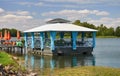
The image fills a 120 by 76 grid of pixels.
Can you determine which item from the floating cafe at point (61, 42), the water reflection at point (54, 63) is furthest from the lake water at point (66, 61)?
the floating cafe at point (61, 42)

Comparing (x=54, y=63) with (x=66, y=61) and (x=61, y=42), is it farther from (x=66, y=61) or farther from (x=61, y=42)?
(x=61, y=42)

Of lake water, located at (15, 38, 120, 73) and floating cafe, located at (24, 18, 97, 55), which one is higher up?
floating cafe, located at (24, 18, 97, 55)

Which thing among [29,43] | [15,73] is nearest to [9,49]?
[29,43]

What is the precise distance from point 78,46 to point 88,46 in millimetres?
1825

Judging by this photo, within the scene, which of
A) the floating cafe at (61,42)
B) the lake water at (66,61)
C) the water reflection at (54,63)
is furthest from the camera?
the floating cafe at (61,42)

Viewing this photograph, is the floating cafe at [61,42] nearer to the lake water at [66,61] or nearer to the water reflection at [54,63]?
the lake water at [66,61]

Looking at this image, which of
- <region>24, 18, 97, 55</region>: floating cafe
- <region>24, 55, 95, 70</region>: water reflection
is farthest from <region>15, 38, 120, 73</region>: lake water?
<region>24, 18, 97, 55</region>: floating cafe

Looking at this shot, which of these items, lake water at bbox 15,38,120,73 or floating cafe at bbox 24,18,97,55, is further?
floating cafe at bbox 24,18,97,55

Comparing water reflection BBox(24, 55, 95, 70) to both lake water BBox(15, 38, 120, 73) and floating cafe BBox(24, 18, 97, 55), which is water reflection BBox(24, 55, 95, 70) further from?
floating cafe BBox(24, 18, 97, 55)

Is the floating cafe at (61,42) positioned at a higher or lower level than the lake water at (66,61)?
higher

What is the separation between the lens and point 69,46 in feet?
189

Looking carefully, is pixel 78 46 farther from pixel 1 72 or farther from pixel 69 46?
pixel 1 72

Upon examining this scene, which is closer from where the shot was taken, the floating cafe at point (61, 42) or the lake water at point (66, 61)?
the lake water at point (66, 61)

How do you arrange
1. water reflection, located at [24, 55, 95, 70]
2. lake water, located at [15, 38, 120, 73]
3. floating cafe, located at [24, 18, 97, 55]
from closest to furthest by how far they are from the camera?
water reflection, located at [24, 55, 95, 70] < lake water, located at [15, 38, 120, 73] < floating cafe, located at [24, 18, 97, 55]
